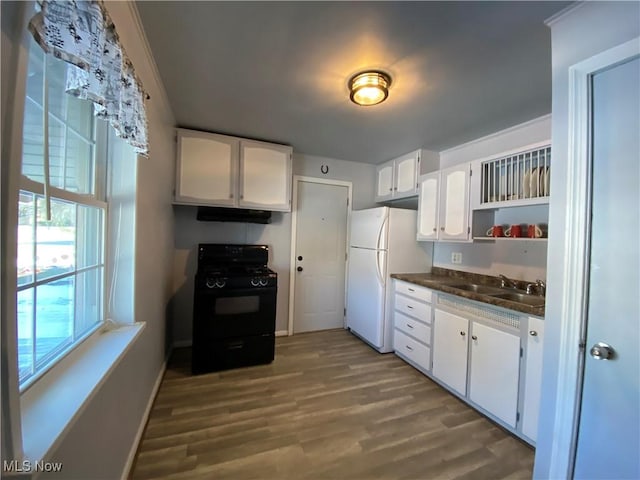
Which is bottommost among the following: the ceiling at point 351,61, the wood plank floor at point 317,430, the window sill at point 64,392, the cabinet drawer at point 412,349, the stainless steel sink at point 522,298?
the wood plank floor at point 317,430

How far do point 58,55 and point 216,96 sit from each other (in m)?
1.50

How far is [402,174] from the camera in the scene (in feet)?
10.9

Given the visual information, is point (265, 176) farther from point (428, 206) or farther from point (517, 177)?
point (517, 177)

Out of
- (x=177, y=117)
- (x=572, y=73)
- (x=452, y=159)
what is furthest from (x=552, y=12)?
(x=177, y=117)

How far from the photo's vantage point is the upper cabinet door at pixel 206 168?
271 cm

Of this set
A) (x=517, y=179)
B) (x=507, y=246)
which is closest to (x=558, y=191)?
(x=517, y=179)

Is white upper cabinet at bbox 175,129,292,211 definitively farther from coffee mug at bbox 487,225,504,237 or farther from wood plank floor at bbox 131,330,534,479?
coffee mug at bbox 487,225,504,237

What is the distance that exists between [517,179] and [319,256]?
2313 mm

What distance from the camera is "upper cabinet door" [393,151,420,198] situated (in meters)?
3.11

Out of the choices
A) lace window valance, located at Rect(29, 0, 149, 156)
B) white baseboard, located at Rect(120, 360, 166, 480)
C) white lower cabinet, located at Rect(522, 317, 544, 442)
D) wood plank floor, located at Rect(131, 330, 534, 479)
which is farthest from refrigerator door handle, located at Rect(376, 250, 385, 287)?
lace window valance, located at Rect(29, 0, 149, 156)

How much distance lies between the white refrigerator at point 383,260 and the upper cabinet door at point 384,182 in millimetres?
509

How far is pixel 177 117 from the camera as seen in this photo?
2.53m

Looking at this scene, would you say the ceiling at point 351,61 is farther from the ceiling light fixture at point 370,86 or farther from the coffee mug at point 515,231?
the coffee mug at point 515,231

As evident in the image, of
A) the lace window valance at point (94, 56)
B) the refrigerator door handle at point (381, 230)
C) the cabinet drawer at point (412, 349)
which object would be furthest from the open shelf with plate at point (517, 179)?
the lace window valance at point (94, 56)
